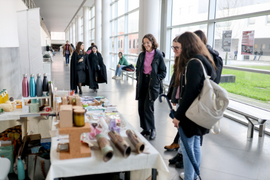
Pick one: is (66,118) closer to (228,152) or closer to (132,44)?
(228,152)

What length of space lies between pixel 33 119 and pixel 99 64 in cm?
412

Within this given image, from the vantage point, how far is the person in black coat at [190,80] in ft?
6.02

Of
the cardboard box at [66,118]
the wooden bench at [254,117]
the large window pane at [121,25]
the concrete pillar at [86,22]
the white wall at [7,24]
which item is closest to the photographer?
the cardboard box at [66,118]

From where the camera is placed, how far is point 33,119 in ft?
9.76

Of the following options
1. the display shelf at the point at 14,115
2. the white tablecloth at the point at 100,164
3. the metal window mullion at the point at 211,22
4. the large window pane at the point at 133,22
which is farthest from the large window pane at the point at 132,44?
Answer: the white tablecloth at the point at 100,164

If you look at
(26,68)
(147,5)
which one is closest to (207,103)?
(26,68)

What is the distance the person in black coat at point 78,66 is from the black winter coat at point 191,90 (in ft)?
16.0

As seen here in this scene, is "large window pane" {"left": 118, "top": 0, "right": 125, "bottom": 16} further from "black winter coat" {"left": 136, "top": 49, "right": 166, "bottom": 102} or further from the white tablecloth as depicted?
the white tablecloth

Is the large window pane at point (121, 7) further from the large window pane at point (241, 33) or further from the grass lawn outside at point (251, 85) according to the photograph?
the grass lawn outside at point (251, 85)

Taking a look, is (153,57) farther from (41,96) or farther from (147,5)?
(147,5)

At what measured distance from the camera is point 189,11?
21.6 ft

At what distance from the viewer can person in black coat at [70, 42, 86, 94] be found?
6.44 m

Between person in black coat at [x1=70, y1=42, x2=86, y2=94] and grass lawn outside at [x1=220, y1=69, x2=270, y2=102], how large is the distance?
3705mm

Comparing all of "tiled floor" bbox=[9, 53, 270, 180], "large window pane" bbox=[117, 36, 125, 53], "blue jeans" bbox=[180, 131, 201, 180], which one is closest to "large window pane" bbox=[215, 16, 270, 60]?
"tiled floor" bbox=[9, 53, 270, 180]
